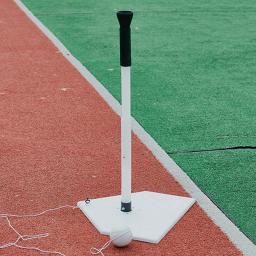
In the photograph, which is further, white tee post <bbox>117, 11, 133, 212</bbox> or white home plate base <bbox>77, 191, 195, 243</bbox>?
white home plate base <bbox>77, 191, 195, 243</bbox>

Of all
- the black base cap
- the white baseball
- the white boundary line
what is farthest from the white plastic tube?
the white boundary line

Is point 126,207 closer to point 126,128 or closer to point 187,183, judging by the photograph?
point 126,128

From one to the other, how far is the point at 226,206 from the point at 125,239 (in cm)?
99

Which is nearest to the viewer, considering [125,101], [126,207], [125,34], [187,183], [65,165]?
[125,34]

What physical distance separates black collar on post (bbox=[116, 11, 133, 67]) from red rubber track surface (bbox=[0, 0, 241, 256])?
3.73ft

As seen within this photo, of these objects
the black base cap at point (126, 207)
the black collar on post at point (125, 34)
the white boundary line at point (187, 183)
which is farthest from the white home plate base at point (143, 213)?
Result: the black collar on post at point (125, 34)

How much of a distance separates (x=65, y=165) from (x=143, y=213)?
1.11 metres

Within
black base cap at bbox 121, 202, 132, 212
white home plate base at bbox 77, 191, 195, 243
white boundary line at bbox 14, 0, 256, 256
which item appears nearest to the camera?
white boundary line at bbox 14, 0, 256, 256

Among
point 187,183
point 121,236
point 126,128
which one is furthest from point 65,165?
point 121,236

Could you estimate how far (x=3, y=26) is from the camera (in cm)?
1209

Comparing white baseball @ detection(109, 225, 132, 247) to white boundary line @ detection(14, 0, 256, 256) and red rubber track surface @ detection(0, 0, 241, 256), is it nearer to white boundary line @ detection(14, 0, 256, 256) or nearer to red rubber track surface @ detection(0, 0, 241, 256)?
red rubber track surface @ detection(0, 0, 241, 256)

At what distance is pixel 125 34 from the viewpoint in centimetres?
428

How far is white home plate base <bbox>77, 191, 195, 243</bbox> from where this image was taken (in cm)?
444

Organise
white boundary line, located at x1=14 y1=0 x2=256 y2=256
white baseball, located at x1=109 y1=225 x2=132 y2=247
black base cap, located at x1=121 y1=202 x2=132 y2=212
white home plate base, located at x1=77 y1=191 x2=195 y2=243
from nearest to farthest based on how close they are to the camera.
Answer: white baseball, located at x1=109 y1=225 x2=132 y2=247
white boundary line, located at x1=14 y1=0 x2=256 y2=256
white home plate base, located at x1=77 y1=191 x2=195 y2=243
black base cap, located at x1=121 y1=202 x2=132 y2=212
